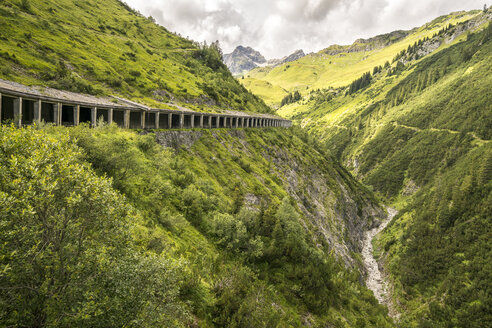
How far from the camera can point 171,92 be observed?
79750 millimetres

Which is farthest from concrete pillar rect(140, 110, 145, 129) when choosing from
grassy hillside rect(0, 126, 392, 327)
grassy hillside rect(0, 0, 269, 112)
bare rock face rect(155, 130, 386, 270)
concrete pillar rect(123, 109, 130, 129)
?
grassy hillside rect(0, 0, 269, 112)

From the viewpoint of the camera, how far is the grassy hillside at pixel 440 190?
194 feet

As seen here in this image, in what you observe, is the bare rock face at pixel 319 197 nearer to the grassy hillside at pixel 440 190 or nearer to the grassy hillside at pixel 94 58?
the grassy hillside at pixel 440 190

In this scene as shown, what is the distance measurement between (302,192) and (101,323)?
6455 centimetres

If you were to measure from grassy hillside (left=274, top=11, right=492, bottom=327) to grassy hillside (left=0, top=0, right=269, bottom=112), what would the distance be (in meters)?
82.9

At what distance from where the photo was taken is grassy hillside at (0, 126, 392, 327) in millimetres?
7711

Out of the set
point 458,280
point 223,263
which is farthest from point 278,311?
point 458,280

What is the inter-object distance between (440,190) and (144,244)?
120028 millimetres

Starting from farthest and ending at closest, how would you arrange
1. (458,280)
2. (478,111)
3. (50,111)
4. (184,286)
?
(478,111) < (458,280) < (50,111) < (184,286)

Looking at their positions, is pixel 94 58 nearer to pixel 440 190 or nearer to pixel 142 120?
pixel 142 120

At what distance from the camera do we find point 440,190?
95.6m

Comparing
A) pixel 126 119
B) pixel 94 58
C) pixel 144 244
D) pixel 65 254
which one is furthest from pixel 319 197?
pixel 94 58

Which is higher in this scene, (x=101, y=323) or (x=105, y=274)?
(x=105, y=274)

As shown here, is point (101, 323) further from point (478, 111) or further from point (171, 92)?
point (478, 111)
